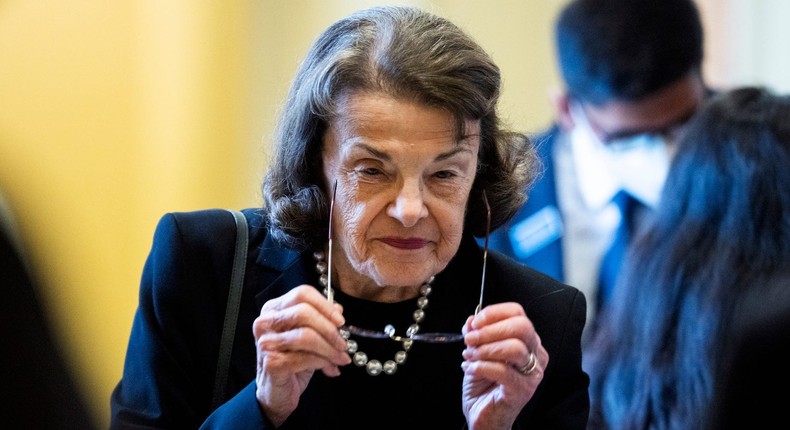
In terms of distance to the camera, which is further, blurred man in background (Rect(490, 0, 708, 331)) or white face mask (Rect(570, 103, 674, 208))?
white face mask (Rect(570, 103, 674, 208))

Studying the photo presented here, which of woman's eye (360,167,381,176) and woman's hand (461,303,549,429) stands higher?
woman's eye (360,167,381,176)

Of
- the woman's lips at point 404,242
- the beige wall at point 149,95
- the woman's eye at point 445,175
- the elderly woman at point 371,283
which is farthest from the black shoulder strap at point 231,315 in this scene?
the beige wall at point 149,95

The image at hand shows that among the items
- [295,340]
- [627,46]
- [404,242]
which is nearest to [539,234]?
[627,46]

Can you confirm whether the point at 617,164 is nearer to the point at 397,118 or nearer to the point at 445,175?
the point at 445,175

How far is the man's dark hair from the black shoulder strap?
5.70 ft

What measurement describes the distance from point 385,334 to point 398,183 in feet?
1.02

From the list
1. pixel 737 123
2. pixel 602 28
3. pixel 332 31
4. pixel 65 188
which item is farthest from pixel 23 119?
pixel 737 123

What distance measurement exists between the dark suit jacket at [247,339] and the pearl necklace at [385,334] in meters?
0.02

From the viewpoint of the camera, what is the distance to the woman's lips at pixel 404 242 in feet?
7.64

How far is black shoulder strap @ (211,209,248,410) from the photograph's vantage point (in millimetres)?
2346

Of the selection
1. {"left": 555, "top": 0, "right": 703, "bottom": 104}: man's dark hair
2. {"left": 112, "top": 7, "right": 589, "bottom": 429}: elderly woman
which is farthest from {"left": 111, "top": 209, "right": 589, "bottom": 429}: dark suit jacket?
{"left": 555, "top": 0, "right": 703, "bottom": 104}: man's dark hair

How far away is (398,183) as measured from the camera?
230 centimetres

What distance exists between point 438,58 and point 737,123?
3.60ft

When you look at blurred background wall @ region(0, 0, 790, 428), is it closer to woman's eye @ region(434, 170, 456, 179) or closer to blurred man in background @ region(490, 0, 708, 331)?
blurred man in background @ region(490, 0, 708, 331)
